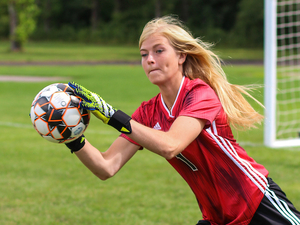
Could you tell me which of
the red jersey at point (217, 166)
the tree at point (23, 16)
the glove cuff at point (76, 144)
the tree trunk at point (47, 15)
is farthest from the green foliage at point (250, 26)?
the glove cuff at point (76, 144)

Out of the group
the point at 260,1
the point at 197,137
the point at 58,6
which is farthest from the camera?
the point at 58,6

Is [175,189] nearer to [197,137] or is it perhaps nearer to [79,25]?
[197,137]

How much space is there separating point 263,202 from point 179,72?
3.52 feet

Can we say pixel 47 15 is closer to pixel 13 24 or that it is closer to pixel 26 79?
pixel 13 24

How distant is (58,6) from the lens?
6575 cm

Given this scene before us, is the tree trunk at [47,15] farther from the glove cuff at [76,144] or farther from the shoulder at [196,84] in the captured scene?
the shoulder at [196,84]

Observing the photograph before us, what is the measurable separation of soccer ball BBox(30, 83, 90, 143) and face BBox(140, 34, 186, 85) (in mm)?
519

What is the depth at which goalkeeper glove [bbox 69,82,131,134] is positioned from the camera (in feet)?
8.27

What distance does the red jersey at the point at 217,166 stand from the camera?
289 centimetres

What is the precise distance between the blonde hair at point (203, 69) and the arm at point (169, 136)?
37 cm

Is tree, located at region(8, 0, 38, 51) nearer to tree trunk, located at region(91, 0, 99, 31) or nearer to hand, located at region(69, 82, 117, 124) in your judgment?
tree trunk, located at region(91, 0, 99, 31)

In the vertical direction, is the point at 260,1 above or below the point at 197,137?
below

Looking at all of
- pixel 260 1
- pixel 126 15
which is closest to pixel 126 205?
pixel 260 1

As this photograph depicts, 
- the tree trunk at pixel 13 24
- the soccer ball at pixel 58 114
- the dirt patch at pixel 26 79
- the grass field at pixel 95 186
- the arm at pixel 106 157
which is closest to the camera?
the soccer ball at pixel 58 114
